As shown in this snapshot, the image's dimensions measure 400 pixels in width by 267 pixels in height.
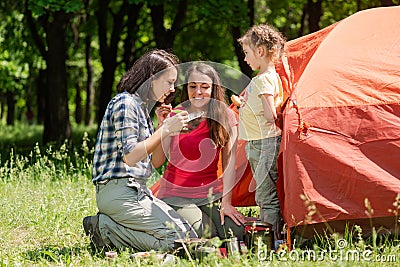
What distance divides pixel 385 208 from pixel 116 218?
2.00 metres

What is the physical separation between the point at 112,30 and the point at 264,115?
13.3 m

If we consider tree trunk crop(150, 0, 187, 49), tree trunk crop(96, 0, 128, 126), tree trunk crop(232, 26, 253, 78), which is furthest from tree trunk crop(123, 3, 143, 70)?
tree trunk crop(232, 26, 253, 78)

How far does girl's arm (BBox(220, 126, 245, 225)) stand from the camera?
17.4ft

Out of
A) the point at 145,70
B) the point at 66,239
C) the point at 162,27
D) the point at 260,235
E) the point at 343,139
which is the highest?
the point at 162,27

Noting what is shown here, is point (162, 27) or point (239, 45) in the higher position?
point (162, 27)

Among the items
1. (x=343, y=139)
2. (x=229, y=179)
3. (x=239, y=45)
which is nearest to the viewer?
(x=343, y=139)

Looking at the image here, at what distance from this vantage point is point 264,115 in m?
5.12

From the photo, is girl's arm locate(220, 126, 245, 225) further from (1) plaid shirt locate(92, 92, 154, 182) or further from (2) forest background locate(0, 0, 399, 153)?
(2) forest background locate(0, 0, 399, 153)

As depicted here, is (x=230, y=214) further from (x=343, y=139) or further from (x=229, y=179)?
(x=343, y=139)

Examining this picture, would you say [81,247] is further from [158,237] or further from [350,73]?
[350,73]

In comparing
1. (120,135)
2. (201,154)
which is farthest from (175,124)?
(201,154)

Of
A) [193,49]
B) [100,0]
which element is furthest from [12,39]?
[193,49]

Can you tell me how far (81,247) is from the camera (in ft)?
17.4

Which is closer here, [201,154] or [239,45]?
[201,154]
